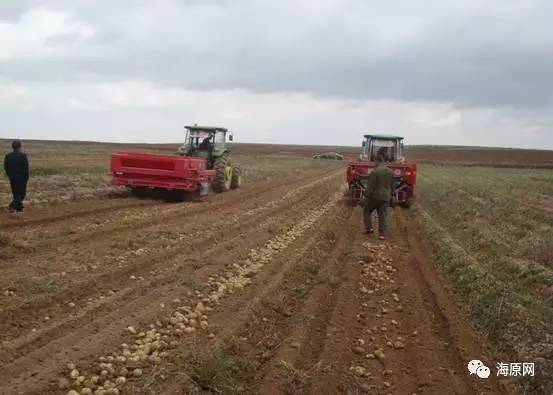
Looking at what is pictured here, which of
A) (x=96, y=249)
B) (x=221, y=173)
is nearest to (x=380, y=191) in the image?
(x=96, y=249)

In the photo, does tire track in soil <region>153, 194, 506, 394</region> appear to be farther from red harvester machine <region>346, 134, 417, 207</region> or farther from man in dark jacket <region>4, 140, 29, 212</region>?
red harvester machine <region>346, 134, 417, 207</region>

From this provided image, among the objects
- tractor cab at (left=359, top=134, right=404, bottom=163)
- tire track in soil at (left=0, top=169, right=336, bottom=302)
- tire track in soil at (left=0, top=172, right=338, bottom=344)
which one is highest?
tractor cab at (left=359, top=134, right=404, bottom=163)

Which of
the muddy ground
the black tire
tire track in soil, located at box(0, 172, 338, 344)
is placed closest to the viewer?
the muddy ground

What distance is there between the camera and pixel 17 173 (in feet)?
40.0

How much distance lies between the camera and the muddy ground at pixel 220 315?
4.58 m

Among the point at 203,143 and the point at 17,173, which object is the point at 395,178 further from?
the point at 17,173

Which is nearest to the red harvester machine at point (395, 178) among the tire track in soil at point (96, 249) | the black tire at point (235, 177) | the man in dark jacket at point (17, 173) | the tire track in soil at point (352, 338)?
the black tire at point (235, 177)

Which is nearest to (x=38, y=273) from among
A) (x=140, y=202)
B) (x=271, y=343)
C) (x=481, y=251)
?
(x=271, y=343)

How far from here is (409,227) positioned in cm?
1347

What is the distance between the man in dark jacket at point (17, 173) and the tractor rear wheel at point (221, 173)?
754 cm

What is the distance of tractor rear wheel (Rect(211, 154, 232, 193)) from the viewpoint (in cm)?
1909

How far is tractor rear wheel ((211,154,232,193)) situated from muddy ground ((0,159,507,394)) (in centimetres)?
783

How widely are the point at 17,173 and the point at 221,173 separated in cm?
785

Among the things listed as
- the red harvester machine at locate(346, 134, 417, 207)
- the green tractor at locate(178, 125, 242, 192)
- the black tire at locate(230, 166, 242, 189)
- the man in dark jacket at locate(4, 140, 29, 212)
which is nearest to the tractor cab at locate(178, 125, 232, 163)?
the green tractor at locate(178, 125, 242, 192)
